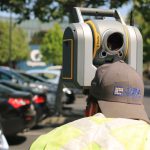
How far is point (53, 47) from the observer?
70375 millimetres

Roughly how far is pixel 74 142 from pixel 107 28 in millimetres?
1237

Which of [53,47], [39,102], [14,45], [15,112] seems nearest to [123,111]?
[15,112]

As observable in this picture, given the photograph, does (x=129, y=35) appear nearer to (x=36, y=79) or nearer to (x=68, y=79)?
(x=68, y=79)

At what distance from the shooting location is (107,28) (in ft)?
9.16

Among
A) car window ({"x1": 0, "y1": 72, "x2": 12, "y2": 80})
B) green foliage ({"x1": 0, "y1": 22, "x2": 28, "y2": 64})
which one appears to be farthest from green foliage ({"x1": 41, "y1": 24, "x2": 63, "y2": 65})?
car window ({"x1": 0, "y1": 72, "x2": 12, "y2": 80})

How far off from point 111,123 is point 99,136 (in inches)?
3.5

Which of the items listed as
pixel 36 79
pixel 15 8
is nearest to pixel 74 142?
pixel 15 8

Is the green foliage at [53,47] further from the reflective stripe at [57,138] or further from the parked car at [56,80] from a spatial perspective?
the reflective stripe at [57,138]

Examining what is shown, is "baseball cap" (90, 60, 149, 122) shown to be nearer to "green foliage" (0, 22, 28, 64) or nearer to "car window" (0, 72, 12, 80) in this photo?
"car window" (0, 72, 12, 80)

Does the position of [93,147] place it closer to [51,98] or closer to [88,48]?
[88,48]

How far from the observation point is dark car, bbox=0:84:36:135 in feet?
32.2

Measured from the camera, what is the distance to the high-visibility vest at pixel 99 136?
1.67 m

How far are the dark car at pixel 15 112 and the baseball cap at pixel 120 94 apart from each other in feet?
26.3

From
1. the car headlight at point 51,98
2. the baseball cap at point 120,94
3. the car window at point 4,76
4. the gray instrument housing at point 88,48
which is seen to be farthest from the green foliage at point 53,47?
the baseball cap at point 120,94
